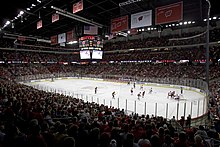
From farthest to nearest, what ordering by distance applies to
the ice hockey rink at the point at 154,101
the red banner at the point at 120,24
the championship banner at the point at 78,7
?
the red banner at the point at 120,24, the championship banner at the point at 78,7, the ice hockey rink at the point at 154,101

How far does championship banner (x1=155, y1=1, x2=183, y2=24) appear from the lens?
11430 mm

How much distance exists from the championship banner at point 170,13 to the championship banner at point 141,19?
77 centimetres

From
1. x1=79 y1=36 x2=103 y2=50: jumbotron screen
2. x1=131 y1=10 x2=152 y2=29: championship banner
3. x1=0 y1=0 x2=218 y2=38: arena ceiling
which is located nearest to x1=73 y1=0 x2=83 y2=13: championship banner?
x1=0 y1=0 x2=218 y2=38: arena ceiling

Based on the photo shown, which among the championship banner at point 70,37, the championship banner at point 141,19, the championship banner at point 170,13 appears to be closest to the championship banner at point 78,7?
the championship banner at point 141,19

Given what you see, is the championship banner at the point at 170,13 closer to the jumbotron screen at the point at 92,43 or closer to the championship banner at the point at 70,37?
the championship banner at the point at 70,37

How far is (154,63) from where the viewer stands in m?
42.1

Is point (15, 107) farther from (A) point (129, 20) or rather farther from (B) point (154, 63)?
(B) point (154, 63)

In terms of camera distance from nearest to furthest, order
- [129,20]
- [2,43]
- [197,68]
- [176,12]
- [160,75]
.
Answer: [176,12]
[129,20]
[197,68]
[160,75]
[2,43]

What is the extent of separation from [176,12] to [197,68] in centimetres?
2291

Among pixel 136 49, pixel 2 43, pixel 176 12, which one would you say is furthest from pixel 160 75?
pixel 2 43

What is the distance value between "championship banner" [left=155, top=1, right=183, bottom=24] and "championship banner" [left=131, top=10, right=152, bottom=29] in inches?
30.1

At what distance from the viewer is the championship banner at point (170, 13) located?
11430 mm

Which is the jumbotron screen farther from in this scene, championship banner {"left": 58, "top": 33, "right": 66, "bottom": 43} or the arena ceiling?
championship banner {"left": 58, "top": 33, "right": 66, "bottom": 43}

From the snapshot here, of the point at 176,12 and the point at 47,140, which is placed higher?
the point at 176,12
